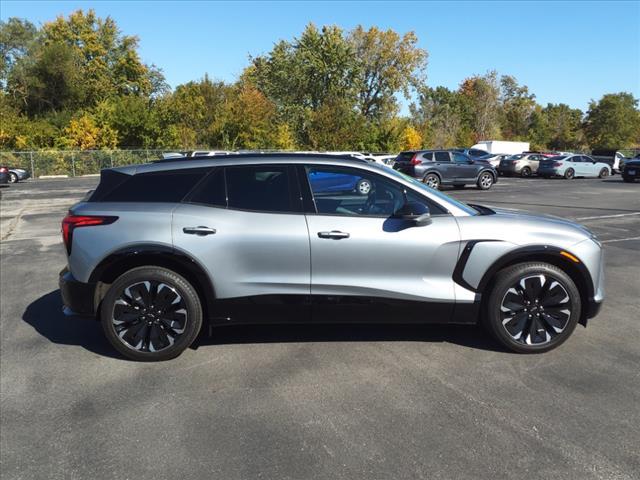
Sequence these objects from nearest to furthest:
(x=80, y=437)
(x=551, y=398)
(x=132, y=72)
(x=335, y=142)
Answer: (x=80, y=437), (x=551, y=398), (x=335, y=142), (x=132, y=72)

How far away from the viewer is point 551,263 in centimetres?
427

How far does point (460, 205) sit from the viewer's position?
14.6ft

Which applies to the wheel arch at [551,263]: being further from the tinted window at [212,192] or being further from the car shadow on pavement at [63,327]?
the car shadow on pavement at [63,327]

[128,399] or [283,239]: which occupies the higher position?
[283,239]

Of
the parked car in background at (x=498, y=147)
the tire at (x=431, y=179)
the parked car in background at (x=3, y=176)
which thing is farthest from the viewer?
the parked car in background at (x=498, y=147)

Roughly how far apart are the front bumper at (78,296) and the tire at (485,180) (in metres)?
19.7

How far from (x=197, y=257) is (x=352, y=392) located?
159 centimetres

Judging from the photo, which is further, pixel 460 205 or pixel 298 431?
pixel 460 205

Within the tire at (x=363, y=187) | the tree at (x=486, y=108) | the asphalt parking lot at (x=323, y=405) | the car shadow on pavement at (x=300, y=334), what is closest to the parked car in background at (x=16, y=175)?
the asphalt parking lot at (x=323, y=405)

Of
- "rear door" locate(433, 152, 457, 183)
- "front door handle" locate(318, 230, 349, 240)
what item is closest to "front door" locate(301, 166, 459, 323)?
"front door handle" locate(318, 230, 349, 240)

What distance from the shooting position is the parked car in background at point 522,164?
32.2 meters

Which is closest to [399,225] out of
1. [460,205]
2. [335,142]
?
[460,205]

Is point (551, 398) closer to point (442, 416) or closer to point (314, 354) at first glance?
point (442, 416)

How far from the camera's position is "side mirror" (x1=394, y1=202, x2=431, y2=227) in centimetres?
401
